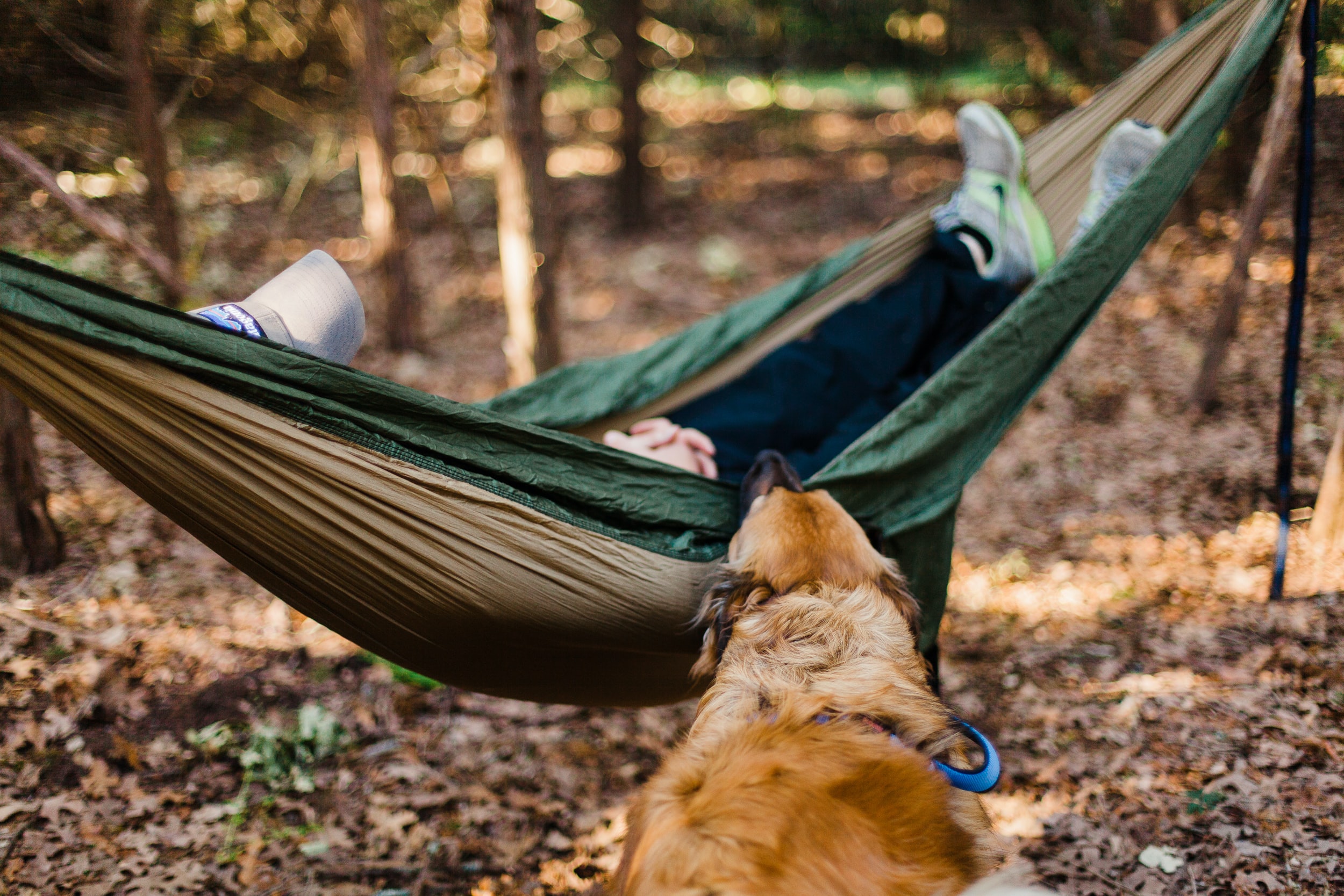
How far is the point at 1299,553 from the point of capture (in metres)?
2.50

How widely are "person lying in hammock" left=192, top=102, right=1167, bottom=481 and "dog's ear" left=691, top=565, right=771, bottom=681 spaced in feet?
2.99

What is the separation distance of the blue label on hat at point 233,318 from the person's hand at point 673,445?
105 cm

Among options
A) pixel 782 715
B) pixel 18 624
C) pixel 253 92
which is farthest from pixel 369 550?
pixel 253 92

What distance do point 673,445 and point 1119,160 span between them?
5.81 ft

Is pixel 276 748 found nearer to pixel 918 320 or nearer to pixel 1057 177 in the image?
pixel 918 320

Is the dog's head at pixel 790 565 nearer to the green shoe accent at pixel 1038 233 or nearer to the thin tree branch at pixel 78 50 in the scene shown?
the green shoe accent at pixel 1038 233

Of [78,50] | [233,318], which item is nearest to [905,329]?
[233,318]

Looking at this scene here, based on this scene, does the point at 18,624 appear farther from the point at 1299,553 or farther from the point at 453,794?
the point at 1299,553

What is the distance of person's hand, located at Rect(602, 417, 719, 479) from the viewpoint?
2391 millimetres

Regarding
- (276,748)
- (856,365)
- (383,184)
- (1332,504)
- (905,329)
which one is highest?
(383,184)

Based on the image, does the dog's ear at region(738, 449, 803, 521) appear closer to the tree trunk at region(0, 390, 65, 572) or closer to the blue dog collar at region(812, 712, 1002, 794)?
the blue dog collar at region(812, 712, 1002, 794)

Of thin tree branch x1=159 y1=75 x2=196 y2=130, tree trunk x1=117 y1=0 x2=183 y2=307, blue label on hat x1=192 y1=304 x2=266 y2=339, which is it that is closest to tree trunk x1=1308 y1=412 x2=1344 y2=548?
blue label on hat x1=192 y1=304 x2=266 y2=339

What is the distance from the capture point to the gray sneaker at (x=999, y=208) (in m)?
2.71

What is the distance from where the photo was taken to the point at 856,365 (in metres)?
2.68
